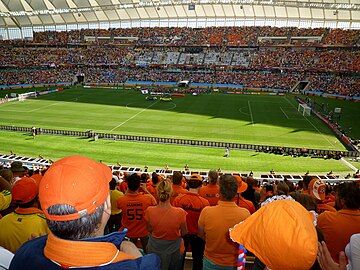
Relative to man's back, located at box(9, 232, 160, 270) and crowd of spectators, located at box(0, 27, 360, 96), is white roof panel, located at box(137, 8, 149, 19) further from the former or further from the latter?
man's back, located at box(9, 232, 160, 270)

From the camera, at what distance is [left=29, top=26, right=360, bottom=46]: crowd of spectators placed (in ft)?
261

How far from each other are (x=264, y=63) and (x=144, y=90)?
33753 millimetres

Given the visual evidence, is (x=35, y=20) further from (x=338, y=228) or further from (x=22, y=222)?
(x=338, y=228)

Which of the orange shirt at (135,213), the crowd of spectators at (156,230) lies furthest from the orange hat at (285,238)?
the orange shirt at (135,213)

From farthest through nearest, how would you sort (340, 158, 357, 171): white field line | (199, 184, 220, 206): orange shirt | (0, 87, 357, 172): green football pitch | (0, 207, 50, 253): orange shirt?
(0, 87, 357, 172): green football pitch, (340, 158, 357, 171): white field line, (199, 184, 220, 206): orange shirt, (0, 207, 50, 253): orange shirt

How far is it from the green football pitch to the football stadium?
0.89 ft

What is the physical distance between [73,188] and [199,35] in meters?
92.2

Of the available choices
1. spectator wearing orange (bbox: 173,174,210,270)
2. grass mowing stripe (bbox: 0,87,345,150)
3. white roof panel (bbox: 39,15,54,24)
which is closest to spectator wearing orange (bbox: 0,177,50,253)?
spectator wearing orange (bbox: 173,174,210,270)

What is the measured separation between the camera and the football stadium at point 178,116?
477cm

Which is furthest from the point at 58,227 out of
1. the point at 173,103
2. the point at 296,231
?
the point at 173,103

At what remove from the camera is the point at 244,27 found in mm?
86250

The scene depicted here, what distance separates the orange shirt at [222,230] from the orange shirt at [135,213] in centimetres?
182

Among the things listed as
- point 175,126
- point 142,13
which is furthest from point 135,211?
point 142,13

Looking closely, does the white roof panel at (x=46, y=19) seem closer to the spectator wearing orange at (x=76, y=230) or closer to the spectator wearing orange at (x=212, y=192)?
the spectator wearing orange at (x=212, y=192)
